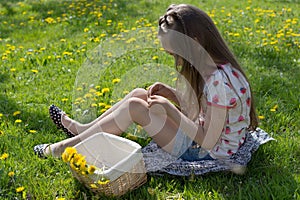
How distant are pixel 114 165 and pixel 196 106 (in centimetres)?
54

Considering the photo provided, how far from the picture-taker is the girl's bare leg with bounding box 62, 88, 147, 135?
2666 millimetres

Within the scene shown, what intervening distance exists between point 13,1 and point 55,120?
4.33 meters

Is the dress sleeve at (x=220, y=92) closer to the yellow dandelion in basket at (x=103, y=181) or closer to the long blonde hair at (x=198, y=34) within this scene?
the long blonde hair at (x=198, y=34)

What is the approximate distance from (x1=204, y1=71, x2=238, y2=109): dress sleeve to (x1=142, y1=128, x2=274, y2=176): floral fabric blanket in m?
0.32

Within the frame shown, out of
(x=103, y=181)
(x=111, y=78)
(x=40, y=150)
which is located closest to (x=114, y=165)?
(x=103, y=181)

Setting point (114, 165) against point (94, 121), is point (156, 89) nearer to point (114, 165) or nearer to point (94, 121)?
point (94, 121)

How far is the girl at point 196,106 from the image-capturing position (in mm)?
2260

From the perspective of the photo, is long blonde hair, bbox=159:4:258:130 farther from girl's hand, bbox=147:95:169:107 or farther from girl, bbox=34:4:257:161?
girl's hand, bbox=147:95:169:107

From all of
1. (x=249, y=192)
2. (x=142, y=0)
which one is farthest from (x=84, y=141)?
(x=142, y=0)

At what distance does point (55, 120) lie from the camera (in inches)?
113

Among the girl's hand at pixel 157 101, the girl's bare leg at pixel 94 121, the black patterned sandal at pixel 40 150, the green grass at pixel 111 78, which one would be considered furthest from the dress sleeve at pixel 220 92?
the black patterned sandal at pixel 40 150

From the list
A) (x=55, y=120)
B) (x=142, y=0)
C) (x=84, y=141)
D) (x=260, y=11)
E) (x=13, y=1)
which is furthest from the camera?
(x=13, y=1)

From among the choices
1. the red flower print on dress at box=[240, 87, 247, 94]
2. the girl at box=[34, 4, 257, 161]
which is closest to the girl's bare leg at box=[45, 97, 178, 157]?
the girl at box=[34, 4, 257, 161]

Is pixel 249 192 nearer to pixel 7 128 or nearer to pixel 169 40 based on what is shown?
pixel 169 40
